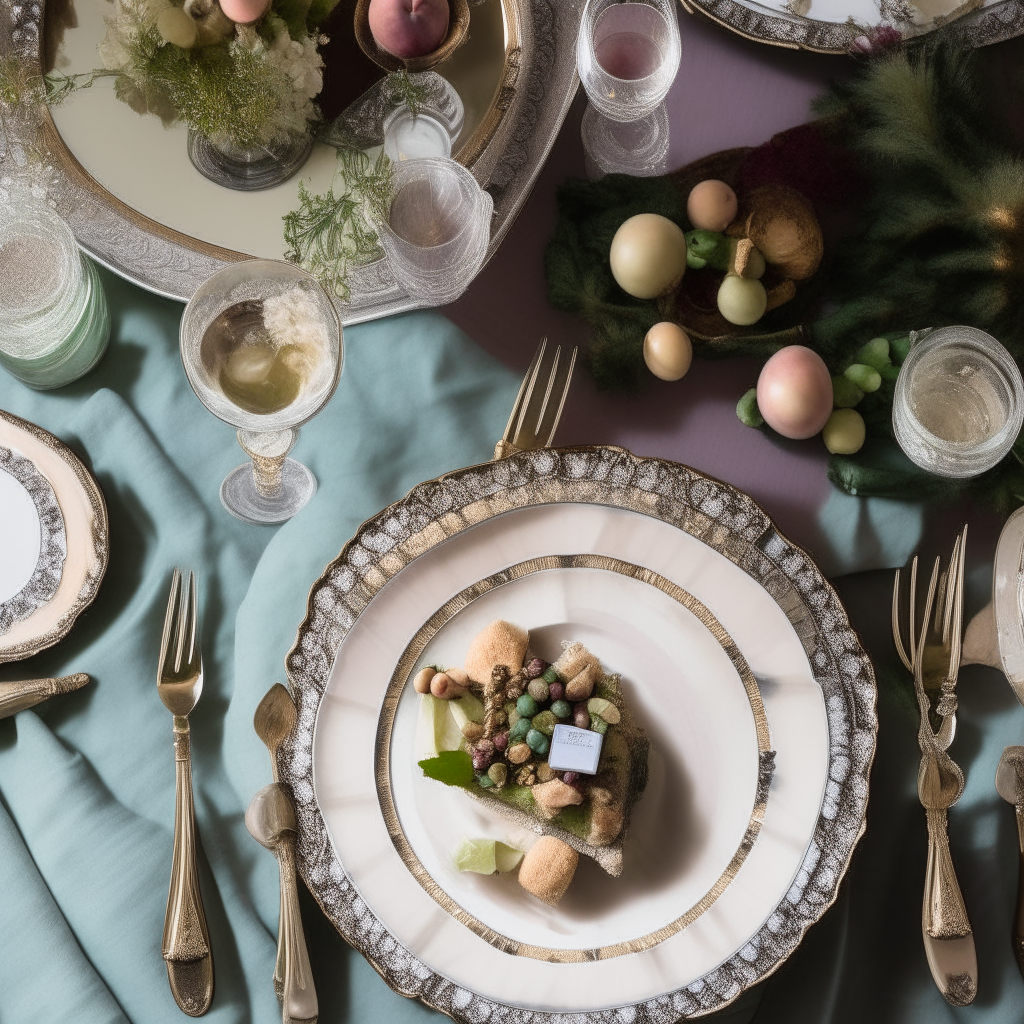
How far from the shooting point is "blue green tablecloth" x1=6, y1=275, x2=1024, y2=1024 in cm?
90

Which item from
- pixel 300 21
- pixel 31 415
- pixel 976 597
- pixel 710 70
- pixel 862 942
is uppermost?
pixel 710 70

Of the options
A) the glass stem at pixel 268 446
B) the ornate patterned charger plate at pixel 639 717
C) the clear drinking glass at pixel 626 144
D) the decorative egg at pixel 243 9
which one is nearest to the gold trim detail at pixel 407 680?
the ornate patterned charger plate at pixel 639 717

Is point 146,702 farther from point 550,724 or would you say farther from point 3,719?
point 550,724

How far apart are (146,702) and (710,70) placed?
2.83 ft

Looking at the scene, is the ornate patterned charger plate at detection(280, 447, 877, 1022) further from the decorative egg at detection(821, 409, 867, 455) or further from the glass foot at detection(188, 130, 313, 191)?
the glass foot at detection(188, 130, 313, 191)

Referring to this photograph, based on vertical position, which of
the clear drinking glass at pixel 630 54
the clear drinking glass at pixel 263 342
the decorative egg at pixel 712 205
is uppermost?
the clear drinking glass at pixel 630 54

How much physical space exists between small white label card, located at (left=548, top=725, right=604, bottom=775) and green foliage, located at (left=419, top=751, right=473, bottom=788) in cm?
7

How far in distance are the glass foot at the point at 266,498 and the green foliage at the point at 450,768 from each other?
29cm

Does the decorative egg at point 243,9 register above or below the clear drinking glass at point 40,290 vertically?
above

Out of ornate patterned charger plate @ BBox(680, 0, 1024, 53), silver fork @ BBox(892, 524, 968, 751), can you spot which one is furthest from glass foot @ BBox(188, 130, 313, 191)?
silver fork @ BBox(892, 524, 968, 751)

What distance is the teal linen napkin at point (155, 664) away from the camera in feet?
2.97

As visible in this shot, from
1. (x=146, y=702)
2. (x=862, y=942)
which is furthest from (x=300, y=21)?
(x=862, y=942)

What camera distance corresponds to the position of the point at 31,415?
3.33 ft

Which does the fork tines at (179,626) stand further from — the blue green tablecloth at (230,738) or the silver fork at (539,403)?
the silver fork at (539,403)
